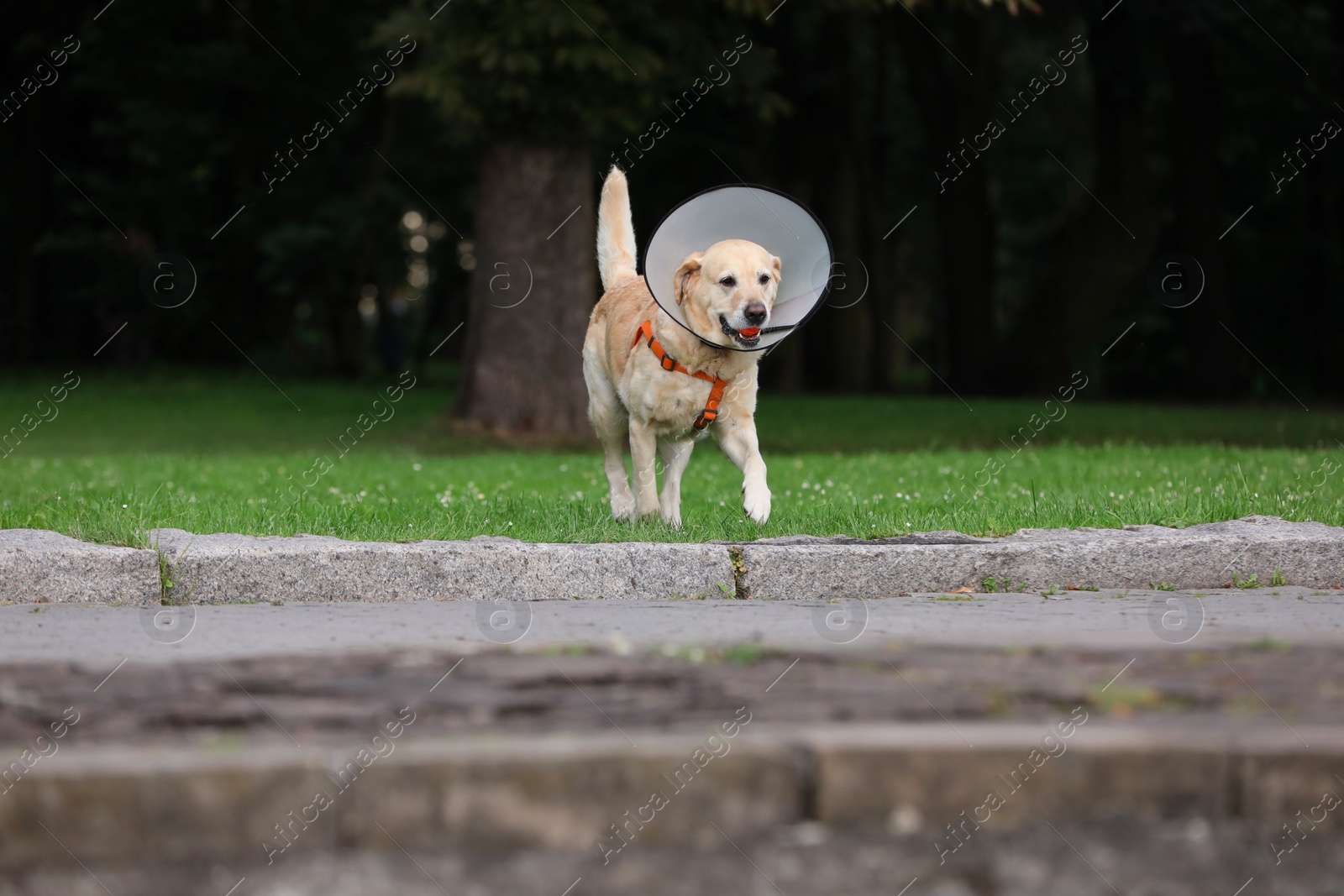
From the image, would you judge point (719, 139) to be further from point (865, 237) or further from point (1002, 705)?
point (1002, 705)

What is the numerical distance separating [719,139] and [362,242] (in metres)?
6.49

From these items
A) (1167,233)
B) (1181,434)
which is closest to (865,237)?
(1167,233)

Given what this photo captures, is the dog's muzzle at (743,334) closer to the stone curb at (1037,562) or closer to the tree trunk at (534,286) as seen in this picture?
the stone curb at (1037,562)

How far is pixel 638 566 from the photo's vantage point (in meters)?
6.14

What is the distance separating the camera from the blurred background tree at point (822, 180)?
24203 mm

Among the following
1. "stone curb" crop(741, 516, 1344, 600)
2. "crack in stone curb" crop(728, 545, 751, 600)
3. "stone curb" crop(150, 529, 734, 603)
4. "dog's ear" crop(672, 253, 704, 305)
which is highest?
"dog's ear" crop(672, 253, 704, 305)

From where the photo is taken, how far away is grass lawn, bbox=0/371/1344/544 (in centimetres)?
724

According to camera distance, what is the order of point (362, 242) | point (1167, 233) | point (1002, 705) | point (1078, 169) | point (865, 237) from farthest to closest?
point (1078, 169) < point (1167, 233) < point (865, 237) < point (362, 242) < point (1002, 705)

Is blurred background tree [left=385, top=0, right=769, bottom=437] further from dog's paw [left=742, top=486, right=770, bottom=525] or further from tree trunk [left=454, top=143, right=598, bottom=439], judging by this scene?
dog's paw [left=742, top=486, right=770, bottom=525]

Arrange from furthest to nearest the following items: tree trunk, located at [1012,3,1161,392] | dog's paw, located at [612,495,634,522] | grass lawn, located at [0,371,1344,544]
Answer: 1. tree trunk, located at [1012,3,1161,392]
2. dog's paw, located at [612,495,634,522]
3. grass lawn, located at [0,371,1344,544]

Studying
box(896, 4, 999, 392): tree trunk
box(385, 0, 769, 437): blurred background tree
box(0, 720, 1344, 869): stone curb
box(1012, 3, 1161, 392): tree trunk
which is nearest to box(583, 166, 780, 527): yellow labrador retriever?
box(0, 720, 1344, 869): stone curb

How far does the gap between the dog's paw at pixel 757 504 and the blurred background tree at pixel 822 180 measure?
937 cm

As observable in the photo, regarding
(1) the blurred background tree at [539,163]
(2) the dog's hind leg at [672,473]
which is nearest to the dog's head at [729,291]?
(2) the dog's hind leg at [672,473]

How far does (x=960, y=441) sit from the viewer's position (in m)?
16.4
